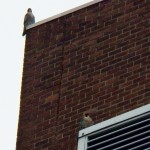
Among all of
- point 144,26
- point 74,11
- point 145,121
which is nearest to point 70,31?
point 74,11

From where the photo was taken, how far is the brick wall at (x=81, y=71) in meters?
12.5

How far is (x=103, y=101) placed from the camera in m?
12.6

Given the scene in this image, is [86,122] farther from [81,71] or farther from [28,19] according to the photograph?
[28,19]

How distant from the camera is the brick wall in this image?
12.5 meters

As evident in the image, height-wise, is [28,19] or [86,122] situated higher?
[28,19]

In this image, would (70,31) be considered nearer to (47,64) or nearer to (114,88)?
(47,64)

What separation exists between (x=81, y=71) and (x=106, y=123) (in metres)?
1.59

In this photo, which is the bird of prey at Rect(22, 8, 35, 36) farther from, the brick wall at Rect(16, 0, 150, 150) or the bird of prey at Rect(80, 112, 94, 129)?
the bird of prey at Rect(80, 112, 94, 129)

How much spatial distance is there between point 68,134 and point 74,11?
2.18m

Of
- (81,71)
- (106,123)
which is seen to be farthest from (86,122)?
(81,71)

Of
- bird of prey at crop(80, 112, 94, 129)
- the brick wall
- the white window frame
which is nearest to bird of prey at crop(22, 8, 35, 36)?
the brick wall

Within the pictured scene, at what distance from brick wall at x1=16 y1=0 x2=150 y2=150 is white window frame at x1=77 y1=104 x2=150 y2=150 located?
0.53m

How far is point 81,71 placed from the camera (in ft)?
43.1

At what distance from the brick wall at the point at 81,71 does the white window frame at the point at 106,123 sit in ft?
1.75
